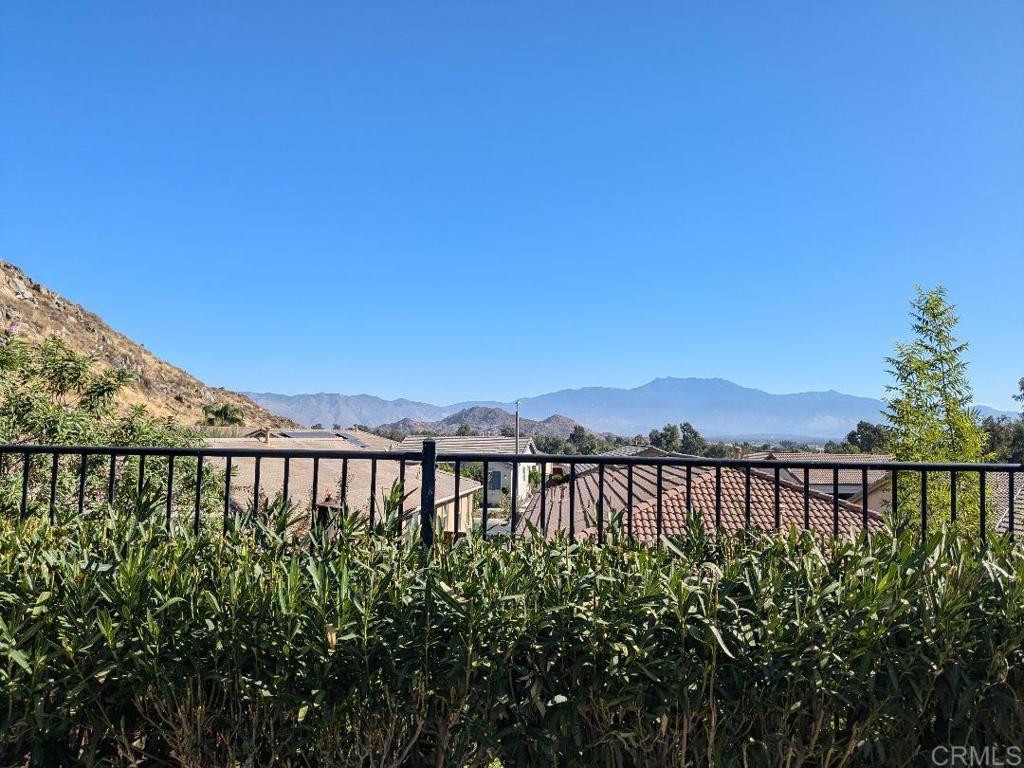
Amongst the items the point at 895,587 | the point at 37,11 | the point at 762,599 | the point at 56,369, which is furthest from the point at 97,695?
the point at 37,11

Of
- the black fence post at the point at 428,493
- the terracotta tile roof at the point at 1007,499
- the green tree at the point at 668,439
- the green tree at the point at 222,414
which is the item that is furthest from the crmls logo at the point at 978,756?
the green tree at the point at 668,439

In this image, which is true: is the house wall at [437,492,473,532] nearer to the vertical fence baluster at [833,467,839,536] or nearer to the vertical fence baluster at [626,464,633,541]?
the vertical fence baluster at [626,464,633,541]

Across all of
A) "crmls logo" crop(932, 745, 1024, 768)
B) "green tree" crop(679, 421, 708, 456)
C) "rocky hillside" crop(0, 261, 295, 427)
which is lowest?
"green tree" crop(679, 421, 708, 456)

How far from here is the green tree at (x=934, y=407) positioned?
40.8ft

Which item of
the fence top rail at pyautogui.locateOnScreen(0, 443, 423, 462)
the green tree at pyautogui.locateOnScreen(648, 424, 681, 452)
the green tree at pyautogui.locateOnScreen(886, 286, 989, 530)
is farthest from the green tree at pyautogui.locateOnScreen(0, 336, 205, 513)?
the green tree at pyautogui.locateOnScreen(648, 424, 681, 452)

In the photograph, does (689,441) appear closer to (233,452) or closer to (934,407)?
(934,407)

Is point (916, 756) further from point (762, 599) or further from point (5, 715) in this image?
point (5, 715)

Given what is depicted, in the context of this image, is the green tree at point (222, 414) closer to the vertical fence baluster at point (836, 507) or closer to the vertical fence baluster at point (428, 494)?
the vertical fence baluster at point (428, 494)

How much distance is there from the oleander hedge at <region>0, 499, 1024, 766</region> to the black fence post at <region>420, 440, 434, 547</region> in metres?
0.66

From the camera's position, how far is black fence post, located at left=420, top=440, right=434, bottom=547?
8.44 feet

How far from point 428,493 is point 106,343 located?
5041 cm

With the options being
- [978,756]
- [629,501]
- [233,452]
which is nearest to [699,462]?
[629,501]

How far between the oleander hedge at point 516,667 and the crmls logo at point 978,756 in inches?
1.2

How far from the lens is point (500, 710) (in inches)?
71.1
